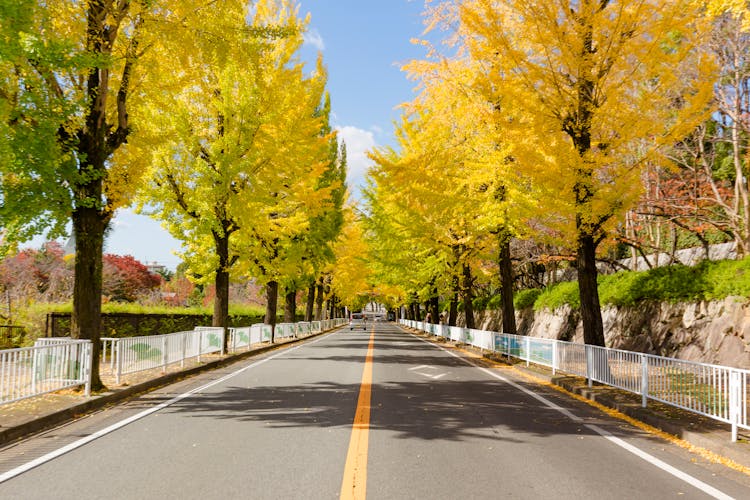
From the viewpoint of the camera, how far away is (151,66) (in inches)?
390

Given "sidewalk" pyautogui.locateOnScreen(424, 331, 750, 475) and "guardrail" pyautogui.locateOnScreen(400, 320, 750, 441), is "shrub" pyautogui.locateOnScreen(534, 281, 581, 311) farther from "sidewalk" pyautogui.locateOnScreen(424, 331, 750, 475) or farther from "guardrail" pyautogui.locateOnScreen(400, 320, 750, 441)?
"sidewalk" pyautogui.locateOnScreen(424, 331, 750, 475)

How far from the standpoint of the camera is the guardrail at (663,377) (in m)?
6.30

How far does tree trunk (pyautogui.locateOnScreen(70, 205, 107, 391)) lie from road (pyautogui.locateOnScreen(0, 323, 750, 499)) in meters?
1.69

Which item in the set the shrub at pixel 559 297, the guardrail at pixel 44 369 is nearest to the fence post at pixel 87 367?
the guardrail at pixel 44 369

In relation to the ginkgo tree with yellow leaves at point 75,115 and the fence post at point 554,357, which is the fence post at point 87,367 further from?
the fence post at point 554,357

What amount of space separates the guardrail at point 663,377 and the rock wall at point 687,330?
155 inches

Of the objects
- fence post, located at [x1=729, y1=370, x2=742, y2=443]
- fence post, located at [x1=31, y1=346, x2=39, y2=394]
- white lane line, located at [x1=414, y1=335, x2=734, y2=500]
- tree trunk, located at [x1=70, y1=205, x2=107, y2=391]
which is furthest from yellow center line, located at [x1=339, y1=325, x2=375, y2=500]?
tree trunk, located at [x1=70, y1=205, x2=107, y2=391]

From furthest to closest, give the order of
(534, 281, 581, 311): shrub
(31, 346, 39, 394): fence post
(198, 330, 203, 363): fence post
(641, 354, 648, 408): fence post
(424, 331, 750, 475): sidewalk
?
1. (534, 281, 581, 311): shrub
2. (198, 330, 203, 363): fence post
3. (641, 354, 648, 408): fence post
4. (31, 346, 39, 394): fence post
5. (424, 331, 750, 475): sidewalk

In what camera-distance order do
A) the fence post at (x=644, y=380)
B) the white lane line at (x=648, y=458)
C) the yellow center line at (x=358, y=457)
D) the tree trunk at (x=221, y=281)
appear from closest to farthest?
1. the yellow center line at (x=358, y=457)
2. the white lane line at (x=648, y=458)
3. the fence post at (x=644, y=380)
4. the tree trunk at (x=221, y=281)

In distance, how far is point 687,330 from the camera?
47.7ft

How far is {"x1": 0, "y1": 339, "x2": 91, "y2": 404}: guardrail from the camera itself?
720cm

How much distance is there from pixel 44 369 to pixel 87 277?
2.10m

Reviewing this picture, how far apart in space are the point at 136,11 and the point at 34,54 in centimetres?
296

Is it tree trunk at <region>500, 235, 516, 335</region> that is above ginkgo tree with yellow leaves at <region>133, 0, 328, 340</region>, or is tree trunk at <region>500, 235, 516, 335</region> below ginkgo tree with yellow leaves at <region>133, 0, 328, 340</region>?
below
